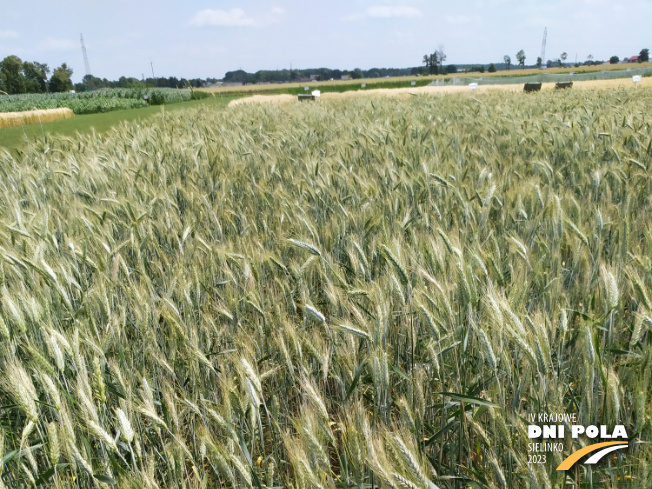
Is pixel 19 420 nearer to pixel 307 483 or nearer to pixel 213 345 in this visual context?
pixel 213 345

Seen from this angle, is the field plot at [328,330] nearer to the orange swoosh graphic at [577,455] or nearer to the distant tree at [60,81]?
the orange swoosh graphic at [577,455]

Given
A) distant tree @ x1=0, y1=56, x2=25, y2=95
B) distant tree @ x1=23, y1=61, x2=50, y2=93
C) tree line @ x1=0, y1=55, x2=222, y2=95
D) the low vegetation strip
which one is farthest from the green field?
distant tree @ x1=23, y1=61, x2=50, y2=93

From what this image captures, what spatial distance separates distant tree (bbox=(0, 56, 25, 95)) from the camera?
7681 cm

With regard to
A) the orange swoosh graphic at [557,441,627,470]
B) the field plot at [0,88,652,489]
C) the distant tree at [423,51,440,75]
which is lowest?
the orange swoosh graphic at [557,441,627,470]

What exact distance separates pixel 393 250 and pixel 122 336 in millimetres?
950

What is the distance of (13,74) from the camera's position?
8119 cm

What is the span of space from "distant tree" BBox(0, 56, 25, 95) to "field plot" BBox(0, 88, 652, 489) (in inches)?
3639

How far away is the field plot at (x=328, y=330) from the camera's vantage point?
971mm

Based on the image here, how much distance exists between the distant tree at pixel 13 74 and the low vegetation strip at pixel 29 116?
69249 mm

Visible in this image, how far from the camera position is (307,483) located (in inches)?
33.1

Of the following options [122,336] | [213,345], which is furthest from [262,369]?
[122,336]

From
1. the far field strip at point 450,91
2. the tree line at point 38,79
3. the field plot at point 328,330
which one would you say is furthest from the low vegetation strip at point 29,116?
the tree line at point 38,79

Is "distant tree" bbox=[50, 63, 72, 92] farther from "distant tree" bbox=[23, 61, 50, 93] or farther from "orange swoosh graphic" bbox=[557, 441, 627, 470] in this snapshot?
"orange swoosh graphic" bbox=[557, 441, 627, 470]

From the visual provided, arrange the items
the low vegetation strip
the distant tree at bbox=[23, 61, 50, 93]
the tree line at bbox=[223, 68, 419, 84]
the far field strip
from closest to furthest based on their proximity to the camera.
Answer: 1. the far field strip
2. the low vegetation strip
3. the distant tree at bbox=[23, 61, 50, 93]
4. the tree line at bbox=[223, 68, 419, 84]
